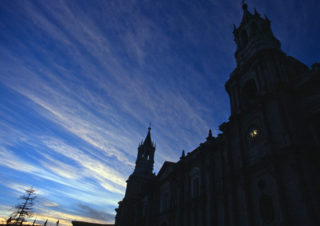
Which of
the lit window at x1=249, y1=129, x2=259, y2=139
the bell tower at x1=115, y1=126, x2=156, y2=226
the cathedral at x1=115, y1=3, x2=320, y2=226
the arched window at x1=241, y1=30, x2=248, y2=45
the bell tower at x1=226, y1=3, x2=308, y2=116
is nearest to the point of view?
the cathedral at x1=115, y1=3, x2=320, y2=226

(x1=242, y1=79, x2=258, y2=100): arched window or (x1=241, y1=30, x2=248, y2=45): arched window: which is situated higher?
(x1=241, y1=30, x2=248, y2=45): arched window

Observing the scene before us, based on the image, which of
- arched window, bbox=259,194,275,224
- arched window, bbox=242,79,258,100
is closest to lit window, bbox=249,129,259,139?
arched window, bbox=242,79,258,100

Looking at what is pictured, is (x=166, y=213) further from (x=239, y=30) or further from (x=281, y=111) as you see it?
(x=239, y=30)

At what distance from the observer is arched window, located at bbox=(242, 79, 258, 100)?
2175 cm

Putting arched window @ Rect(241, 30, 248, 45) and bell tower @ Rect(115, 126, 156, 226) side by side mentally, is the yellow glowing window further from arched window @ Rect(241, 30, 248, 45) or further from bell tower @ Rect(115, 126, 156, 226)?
bell tower @ Rect(115, 126, 156, 226)

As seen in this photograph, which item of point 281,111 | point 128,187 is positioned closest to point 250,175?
point 281,111

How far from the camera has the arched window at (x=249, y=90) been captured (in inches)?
856

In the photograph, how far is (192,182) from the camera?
1043 inches

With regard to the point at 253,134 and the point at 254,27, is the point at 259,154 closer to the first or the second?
the point at 253,134

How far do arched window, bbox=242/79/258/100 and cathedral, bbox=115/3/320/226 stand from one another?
0.31ft

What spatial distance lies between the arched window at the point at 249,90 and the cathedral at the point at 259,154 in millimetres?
95

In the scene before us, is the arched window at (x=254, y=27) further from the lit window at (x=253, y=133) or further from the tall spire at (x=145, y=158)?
the tall spire at (x=145, y=158)

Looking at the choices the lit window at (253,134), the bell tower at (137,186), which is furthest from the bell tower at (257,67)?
the bell tower at (137,186)

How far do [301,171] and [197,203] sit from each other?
1275cm
